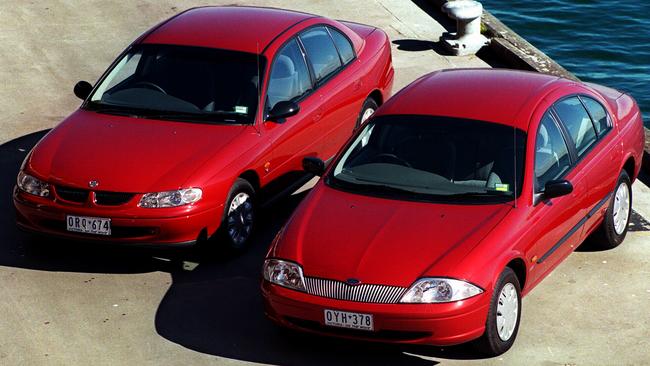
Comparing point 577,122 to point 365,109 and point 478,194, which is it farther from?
point 365,109

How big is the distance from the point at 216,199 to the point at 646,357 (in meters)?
3.61

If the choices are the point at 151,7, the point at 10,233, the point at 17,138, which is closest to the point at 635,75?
the point at 151,7

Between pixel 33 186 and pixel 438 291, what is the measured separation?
12.4 ft

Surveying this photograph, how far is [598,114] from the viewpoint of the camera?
35.6 feet

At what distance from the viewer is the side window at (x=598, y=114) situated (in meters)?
10.7

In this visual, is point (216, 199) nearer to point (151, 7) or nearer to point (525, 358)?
point (525, 358)

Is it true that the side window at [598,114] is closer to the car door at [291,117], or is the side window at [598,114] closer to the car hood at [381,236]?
the car hood at [381,236]

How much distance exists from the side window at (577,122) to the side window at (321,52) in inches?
106

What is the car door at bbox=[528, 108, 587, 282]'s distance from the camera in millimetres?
9539

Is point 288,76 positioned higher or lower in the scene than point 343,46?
higher

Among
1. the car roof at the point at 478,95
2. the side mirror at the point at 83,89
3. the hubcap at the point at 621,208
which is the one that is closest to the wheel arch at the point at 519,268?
the car roof at the point at 478,95

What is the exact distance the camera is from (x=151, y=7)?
59.5 feet

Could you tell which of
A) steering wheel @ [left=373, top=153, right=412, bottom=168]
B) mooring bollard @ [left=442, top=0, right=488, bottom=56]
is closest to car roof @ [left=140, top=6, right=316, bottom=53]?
steering wheel @ [left=373, top=153, right=412, bottom=168]

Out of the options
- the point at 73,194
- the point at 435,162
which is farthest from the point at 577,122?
the point at 73,194
